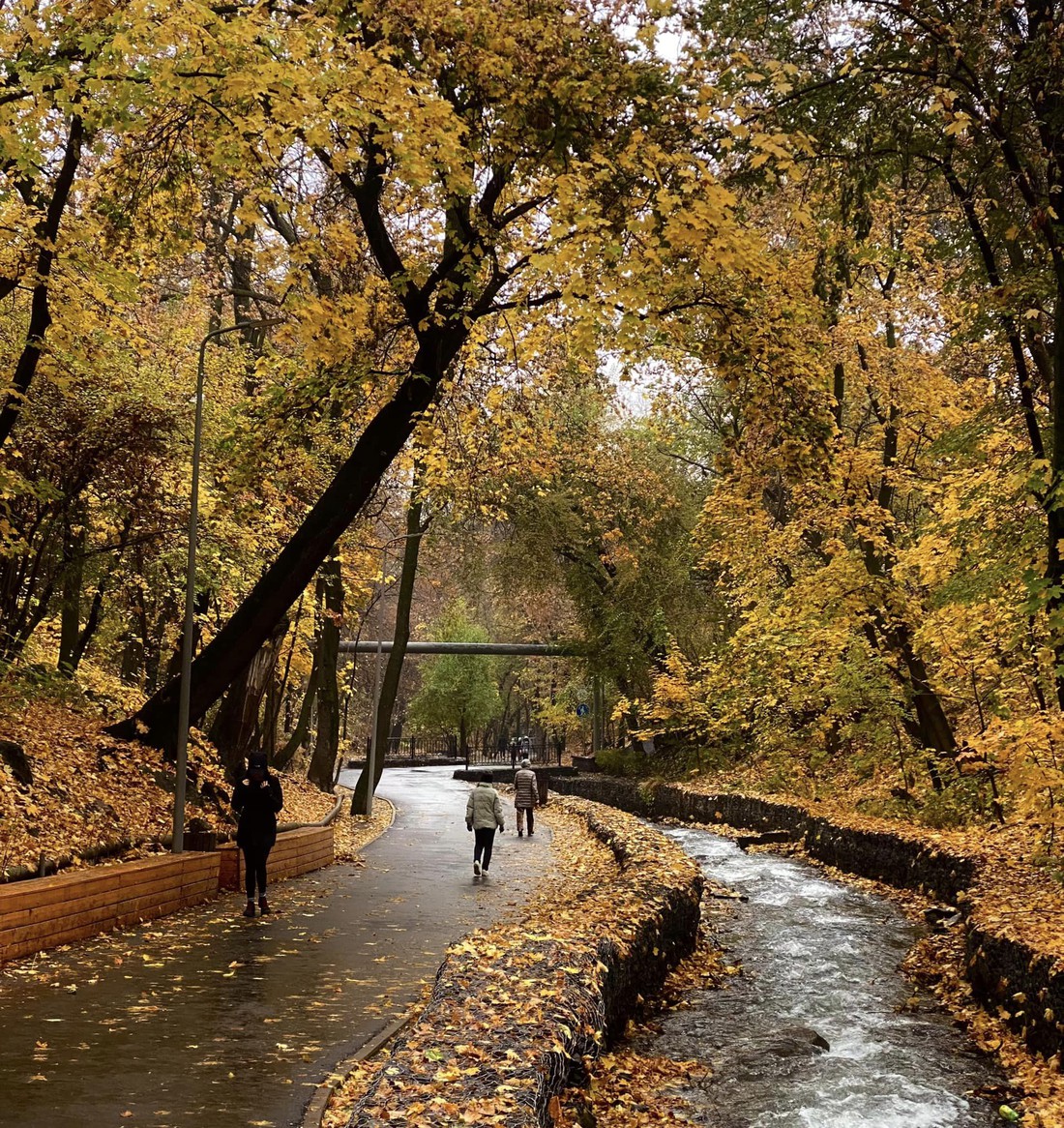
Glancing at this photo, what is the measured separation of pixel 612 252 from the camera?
9.95 metres

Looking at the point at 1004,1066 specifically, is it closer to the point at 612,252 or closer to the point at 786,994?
the point at 786,994

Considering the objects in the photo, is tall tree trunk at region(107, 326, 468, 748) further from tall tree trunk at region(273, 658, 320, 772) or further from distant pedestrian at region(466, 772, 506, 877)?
tall tree trunk at region(273, 658, 320, 772)

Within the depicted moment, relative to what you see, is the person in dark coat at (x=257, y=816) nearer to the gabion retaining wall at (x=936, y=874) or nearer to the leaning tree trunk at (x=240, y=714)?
the leaning tree trunk at (x=240, y=714)

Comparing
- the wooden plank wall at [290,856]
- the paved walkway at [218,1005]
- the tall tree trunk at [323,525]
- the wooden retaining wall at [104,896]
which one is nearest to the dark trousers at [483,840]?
the paved walkway at [218,1005]

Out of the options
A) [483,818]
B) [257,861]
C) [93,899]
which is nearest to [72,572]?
[257,861]

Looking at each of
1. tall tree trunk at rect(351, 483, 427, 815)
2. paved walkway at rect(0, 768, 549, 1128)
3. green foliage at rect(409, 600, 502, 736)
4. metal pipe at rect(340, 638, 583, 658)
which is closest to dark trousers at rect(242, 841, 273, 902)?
paved walkway at rect(0, 768, 549, 1128)

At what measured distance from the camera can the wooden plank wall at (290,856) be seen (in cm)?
1504

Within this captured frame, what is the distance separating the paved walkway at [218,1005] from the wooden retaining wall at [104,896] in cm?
21

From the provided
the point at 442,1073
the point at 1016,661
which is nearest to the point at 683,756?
the point at 1016,661

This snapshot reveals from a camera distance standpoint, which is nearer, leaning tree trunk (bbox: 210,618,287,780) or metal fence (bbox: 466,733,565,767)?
leaning tree trunk (bbox: 210,618,287,780)

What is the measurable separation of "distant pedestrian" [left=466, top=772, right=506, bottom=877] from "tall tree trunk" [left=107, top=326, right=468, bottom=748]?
4521 millimetres

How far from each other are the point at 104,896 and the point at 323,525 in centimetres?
523

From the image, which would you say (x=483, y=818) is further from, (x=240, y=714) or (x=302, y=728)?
(x=302, y=728)

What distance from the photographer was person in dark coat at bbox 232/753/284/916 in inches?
519
